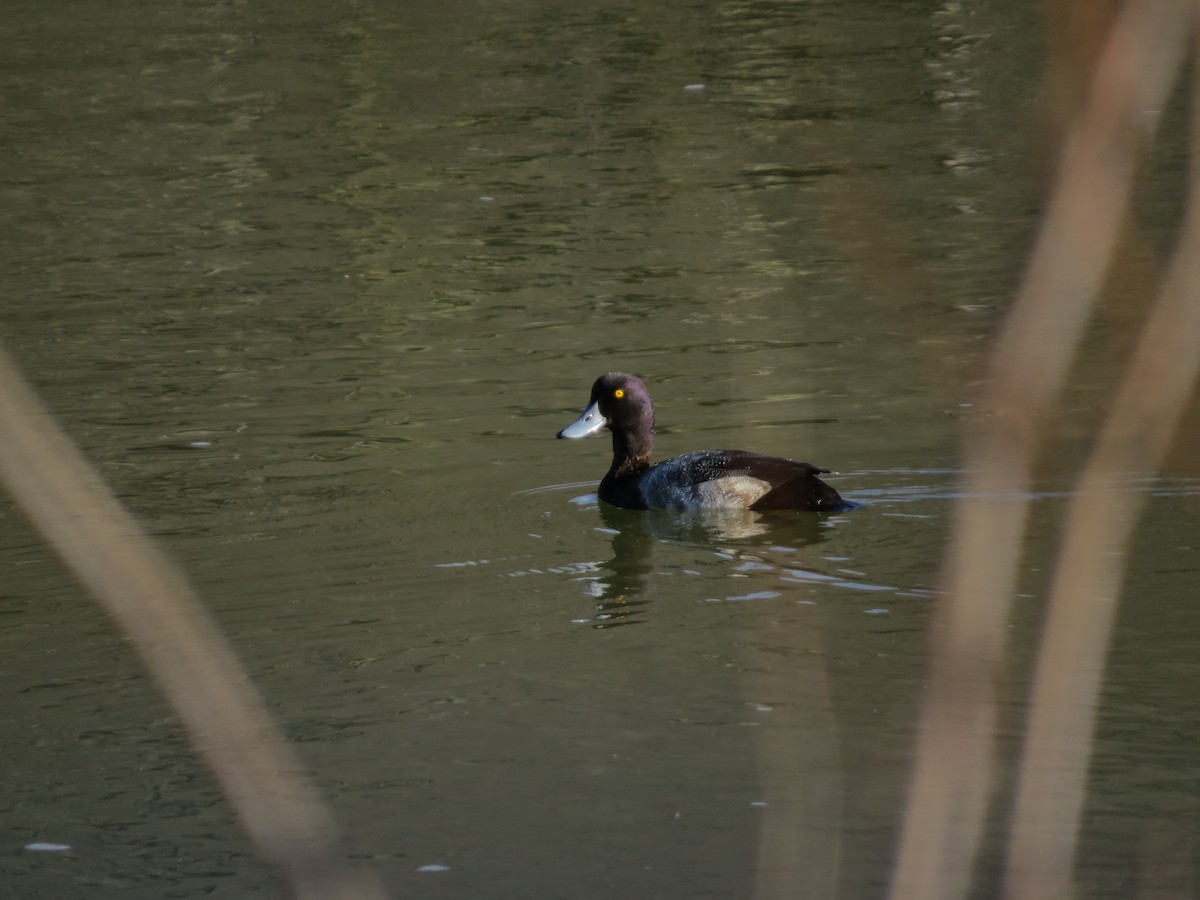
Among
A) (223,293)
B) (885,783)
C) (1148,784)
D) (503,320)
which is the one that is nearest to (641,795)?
(885,783)

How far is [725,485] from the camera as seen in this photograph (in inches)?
331

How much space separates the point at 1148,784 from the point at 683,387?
6.09 meters

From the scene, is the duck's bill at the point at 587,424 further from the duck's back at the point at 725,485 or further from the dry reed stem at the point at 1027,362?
the dry reed stem at the point at 1027,362

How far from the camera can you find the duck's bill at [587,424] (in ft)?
30.6

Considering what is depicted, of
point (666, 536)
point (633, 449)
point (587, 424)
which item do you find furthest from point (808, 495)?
point (587, 424)

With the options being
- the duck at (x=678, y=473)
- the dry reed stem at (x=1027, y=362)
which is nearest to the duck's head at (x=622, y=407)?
the duck at (x=678, y=473)

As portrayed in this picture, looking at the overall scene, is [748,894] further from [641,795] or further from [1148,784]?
[1148,784]

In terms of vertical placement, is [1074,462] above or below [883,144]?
below

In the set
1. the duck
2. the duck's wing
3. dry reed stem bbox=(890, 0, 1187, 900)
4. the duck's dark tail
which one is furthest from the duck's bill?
dry reed stem bbox=(890, 0, 1187, 900)

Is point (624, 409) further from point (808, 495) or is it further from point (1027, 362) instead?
point (1027, 362)

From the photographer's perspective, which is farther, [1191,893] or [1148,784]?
[1148,784]

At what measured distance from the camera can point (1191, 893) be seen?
423 centimetres

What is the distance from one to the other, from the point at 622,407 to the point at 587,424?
216mm

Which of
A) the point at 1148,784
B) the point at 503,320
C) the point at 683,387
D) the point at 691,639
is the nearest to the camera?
the point at 1148,784
